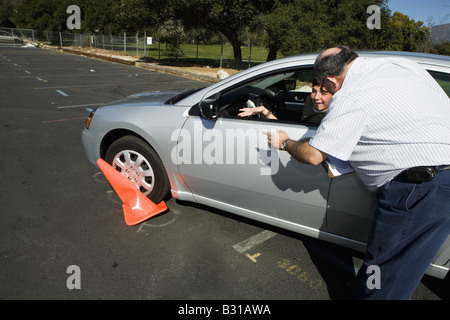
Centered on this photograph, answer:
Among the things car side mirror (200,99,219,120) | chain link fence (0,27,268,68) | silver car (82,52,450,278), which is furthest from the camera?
chain link fence (0,27,268,68)

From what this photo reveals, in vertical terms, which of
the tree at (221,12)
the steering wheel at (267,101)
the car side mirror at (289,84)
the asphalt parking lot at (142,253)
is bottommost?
the asphalt parking lot at (142,253)

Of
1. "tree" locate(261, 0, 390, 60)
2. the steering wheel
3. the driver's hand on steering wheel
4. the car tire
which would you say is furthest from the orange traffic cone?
"tree" locate(261, 0, 390, 60)

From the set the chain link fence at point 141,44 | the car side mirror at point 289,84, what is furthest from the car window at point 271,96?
the chain link fence at point 141,44

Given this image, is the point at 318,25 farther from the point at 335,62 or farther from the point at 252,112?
the point at 335,62

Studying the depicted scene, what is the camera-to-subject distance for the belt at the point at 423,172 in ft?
5.08

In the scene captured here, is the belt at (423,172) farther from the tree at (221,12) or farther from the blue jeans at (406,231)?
the tree at (221,12)

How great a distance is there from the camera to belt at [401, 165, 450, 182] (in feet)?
5.08

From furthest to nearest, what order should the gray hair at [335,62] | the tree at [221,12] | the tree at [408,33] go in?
the tree at [408,33]
the tree at [221,12]
the gray hair at [335,62]

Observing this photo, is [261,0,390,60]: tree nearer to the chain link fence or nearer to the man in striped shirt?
the chain link fence

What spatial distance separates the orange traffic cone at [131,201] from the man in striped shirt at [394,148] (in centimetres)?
185

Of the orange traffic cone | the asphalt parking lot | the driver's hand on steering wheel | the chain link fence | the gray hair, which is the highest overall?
the chain link fence

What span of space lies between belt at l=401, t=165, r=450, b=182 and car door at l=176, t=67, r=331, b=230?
2.12 ft

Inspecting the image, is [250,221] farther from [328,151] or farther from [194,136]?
[328,151]

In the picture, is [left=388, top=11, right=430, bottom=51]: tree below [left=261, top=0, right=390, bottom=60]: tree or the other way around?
the other way around
